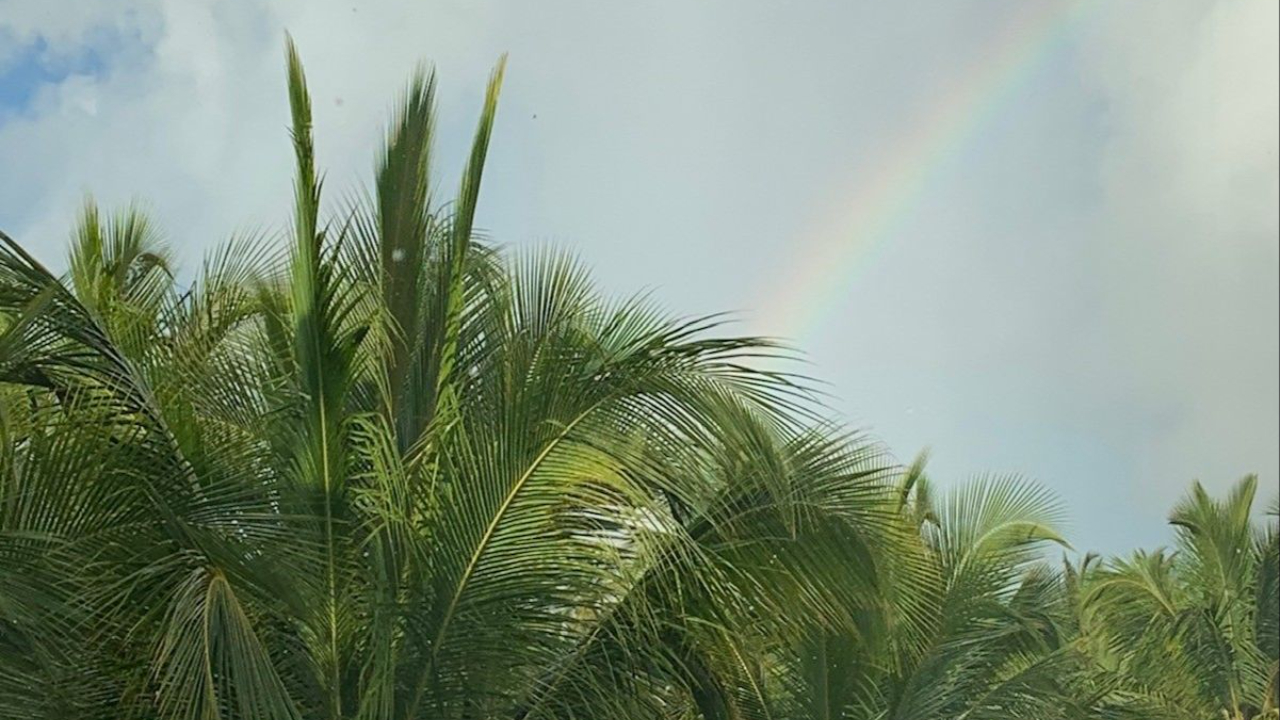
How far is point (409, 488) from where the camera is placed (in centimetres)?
447

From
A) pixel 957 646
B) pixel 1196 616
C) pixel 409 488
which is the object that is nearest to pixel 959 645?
pixel 957 646

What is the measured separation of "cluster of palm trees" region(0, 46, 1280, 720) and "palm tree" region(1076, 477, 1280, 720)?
5800mm

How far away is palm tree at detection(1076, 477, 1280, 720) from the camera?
10422mm

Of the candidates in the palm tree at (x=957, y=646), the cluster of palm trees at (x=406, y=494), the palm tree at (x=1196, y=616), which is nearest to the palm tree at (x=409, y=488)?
the cluster of palm trees at (x=406, y=494)

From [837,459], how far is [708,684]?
49.5 inches

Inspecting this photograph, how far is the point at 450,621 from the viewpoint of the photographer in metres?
4.36

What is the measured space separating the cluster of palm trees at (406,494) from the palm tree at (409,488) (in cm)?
1

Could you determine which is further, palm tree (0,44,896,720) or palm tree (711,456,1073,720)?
palm tree (711,456,1073,720)

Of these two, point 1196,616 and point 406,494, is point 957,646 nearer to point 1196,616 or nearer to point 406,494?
point 406,494

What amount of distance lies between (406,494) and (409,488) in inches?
4.3

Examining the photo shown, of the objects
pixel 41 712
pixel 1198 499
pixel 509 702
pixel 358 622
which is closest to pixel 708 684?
pixel 509 702

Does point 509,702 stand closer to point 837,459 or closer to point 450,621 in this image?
point 450,621

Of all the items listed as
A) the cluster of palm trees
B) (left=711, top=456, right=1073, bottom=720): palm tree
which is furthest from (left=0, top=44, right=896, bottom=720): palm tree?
(left=711, top=456, right=1073, bottom=720): palm tree

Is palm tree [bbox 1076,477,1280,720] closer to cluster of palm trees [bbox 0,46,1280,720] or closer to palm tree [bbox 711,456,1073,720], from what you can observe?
palm tree [bbox 711,456,1073,720]
